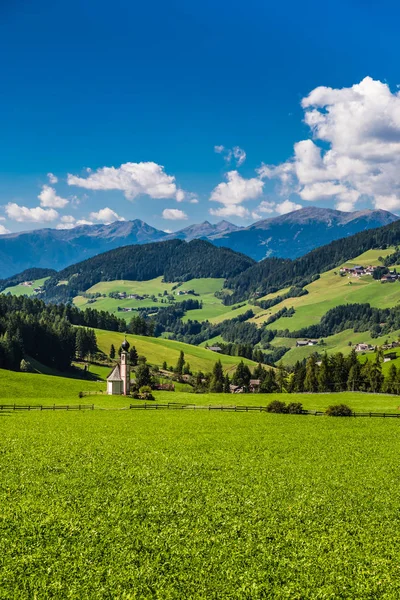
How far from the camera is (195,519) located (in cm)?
2767

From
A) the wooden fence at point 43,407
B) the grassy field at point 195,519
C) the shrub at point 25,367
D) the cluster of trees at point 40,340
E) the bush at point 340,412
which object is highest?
the cluster of trees at point 40,340

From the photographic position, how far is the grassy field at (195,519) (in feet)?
66.9

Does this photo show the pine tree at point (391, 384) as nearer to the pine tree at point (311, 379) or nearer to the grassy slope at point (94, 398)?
the grassy slope at point (94, 398)

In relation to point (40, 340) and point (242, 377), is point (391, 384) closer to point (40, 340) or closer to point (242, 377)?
point (242, 377)

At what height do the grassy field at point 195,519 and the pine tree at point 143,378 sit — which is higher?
the pine tree at point 143,378

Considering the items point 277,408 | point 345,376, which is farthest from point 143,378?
point 345,376

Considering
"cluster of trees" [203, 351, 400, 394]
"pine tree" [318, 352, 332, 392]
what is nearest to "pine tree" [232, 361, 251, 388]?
"cluster of trees" [203, 351, 400, 394]

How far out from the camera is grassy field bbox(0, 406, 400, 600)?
20.4 m

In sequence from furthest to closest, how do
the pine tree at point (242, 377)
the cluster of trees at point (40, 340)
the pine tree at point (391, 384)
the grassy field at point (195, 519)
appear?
the pine tree at point (242, 377), the cluster of trees at point (40, 340), the pine tree at point (391, 384), the grassy field at point (195, 519)

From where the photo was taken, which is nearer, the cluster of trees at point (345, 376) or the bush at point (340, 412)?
the bush at point (340, 412)

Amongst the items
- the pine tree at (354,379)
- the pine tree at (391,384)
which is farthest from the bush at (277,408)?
the pine tree at (354,379)

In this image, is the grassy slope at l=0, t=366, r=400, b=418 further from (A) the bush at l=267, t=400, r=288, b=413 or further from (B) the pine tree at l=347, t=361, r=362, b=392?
(B) the pine tree at l=347, t=361, r=362, b=392

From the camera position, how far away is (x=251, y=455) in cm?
4597

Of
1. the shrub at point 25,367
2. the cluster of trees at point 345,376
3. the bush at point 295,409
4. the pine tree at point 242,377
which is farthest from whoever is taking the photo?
the pine tree at point 242,377
